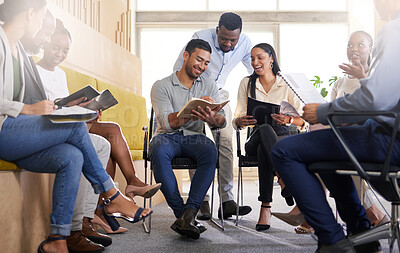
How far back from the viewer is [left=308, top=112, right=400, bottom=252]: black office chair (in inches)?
57.8

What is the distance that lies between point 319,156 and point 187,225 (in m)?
0.97

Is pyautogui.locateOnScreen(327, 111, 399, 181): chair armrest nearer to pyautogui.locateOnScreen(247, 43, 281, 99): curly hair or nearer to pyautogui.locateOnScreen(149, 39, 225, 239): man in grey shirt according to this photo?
pyautogui.locateOnScreen(149, 39, 225, 239): man in grey shirt

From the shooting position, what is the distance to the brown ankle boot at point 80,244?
2.05m

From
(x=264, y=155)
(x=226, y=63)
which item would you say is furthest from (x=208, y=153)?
(x=226, y=63)

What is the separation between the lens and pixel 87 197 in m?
2.26

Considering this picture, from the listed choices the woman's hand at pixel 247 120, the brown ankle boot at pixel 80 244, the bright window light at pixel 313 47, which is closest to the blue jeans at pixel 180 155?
the woman's hand at pixel 247 120

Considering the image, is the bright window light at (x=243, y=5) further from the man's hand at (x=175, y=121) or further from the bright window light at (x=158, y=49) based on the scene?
the man's hand at (x=175, y=121)

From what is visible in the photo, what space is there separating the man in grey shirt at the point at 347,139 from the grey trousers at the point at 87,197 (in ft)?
3.28

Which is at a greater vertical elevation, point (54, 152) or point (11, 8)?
point (11, 8)

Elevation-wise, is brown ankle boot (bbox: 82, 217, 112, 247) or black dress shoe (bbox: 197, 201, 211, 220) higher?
brown ankle boot (bbox: 82, 217, 112, 247)

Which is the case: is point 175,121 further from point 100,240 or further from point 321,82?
point 321,82

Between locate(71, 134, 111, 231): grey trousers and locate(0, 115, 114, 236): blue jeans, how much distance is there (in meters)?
0.30

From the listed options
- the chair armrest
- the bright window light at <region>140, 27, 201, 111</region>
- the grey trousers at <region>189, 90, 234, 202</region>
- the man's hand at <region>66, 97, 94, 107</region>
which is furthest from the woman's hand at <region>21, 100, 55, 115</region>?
the bright window light at <region>140, 27, 201, 111</region>

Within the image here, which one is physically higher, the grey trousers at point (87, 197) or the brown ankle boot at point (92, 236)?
the grey trousers at point (87, 197)
